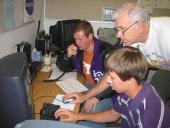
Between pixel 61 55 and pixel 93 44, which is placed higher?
pixel 93 44

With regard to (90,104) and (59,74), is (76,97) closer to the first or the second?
(90,104)

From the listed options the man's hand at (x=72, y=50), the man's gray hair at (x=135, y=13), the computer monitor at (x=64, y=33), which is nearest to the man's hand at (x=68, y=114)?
the man's gray hair at (x=135, y=13)

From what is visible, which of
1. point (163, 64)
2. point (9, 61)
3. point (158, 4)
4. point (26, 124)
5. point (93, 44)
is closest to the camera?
point (26, 124)

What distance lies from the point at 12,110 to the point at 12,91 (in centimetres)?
10

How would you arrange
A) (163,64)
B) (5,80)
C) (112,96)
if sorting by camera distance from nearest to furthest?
(5,80)
(163,64)
(112,96)

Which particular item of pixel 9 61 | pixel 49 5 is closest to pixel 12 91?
pixel 9 61

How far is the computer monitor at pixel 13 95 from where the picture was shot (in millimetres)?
1062

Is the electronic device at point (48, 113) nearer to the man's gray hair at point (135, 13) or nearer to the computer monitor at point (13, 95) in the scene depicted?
the computer monitor at point (13, 95)

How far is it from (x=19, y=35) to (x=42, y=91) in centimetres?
65

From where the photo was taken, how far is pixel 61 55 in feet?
7.73

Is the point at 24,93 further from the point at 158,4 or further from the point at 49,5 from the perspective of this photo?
the point at 158,4

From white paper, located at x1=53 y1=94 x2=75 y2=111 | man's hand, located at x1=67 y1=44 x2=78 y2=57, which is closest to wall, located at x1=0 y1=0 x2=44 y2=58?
man's hand, located at x1=67 y1=44 x2=78 y2=57

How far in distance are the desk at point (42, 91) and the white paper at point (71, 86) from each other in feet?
0.12

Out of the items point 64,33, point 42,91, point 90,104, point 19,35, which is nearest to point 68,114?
point 90,104
